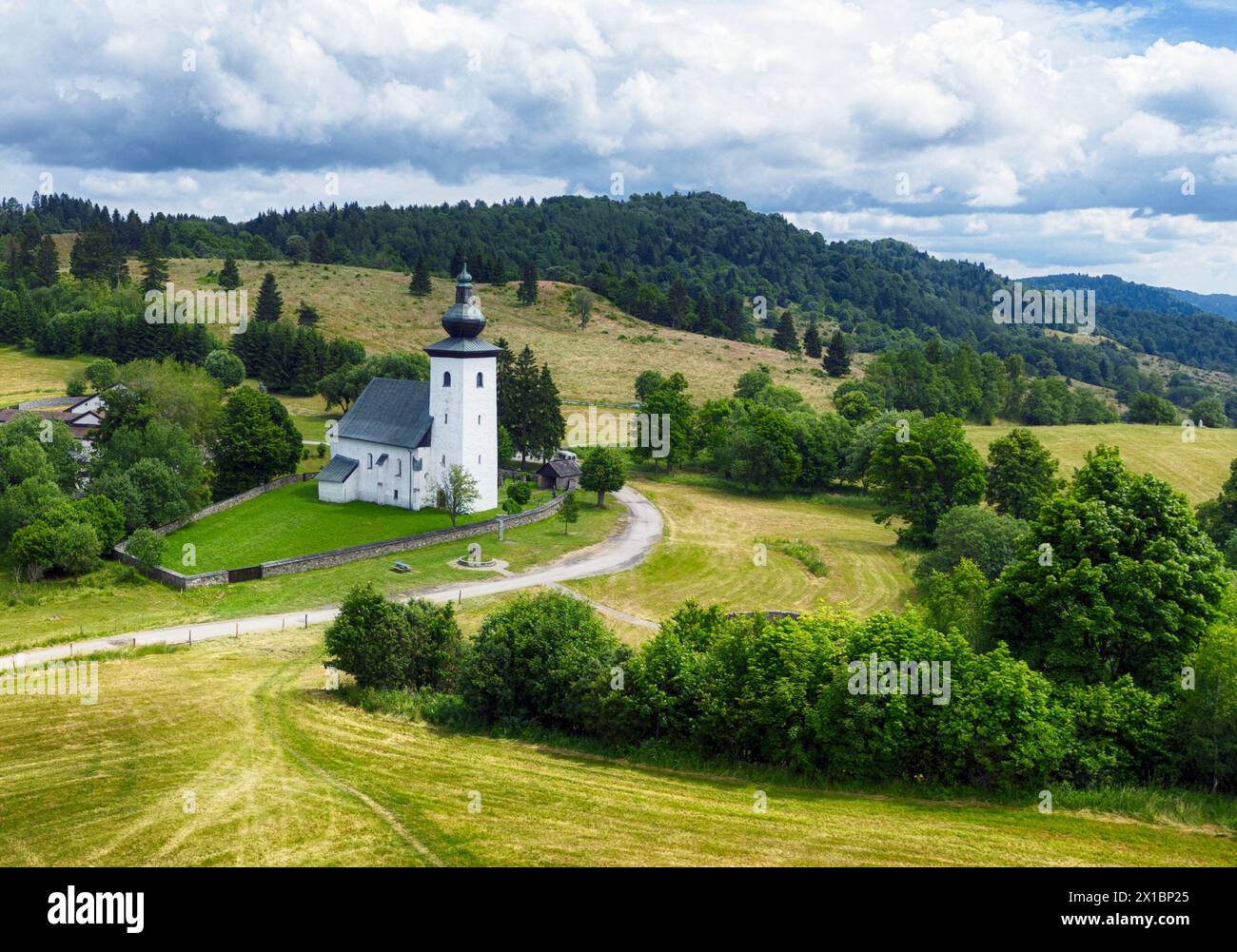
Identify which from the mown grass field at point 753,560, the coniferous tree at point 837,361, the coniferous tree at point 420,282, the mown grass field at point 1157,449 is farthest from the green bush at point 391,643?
the coniferous tree at point 420,282

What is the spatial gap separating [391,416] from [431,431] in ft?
14.2

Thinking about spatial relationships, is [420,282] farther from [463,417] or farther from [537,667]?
[537,667]

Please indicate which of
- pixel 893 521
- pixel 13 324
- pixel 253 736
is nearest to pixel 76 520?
pixel 253 736

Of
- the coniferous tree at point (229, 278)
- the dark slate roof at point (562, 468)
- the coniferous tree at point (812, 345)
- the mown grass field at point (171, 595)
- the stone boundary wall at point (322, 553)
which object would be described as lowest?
the mown grass field at point (171, 595)

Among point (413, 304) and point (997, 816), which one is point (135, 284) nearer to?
point (413, 304)

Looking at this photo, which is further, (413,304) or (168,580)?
(413,304)

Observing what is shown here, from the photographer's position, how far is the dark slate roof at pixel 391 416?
63031 mm

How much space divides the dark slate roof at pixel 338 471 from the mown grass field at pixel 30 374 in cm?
3768

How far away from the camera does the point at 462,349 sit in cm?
6059

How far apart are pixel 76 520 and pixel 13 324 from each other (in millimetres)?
75498

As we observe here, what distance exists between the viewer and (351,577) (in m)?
49.9

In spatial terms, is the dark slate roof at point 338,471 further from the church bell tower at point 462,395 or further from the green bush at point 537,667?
the green bush at point 537,667

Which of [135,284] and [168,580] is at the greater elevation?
[135,284]
